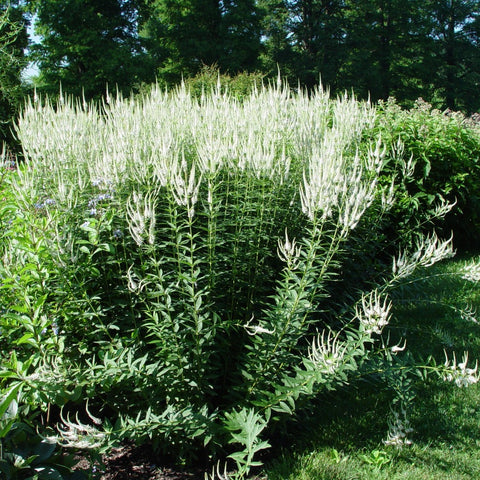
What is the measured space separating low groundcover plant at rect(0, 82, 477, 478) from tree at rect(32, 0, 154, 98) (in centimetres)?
2105

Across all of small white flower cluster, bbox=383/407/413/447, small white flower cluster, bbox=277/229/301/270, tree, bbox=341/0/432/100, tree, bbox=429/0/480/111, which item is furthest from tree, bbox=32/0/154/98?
tree, bbox=429/0/480/111

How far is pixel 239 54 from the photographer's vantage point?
27.9 meters

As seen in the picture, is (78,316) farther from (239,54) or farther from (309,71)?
(309,71)

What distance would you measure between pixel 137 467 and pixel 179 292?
3.82ft

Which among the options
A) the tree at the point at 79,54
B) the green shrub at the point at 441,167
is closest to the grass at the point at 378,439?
the green shrub at the point at 441,167

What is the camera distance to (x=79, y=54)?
901 inches

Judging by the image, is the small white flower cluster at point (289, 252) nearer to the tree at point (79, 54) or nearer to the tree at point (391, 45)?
the tree at point (79, 54)

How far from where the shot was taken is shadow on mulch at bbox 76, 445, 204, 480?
2709 millimetres

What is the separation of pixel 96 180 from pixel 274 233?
144 cm

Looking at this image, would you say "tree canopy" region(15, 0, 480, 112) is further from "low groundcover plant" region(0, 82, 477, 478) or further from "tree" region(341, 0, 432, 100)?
"low groundcover plant" region(0, 82, 477, 478)

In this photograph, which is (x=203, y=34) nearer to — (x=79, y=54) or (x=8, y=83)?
(x=79, y=54)

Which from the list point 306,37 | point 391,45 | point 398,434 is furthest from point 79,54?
point 391,45

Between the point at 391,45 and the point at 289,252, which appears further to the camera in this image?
the point at 391,45

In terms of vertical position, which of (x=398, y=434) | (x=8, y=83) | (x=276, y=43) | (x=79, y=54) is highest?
(x=276, y=43)
